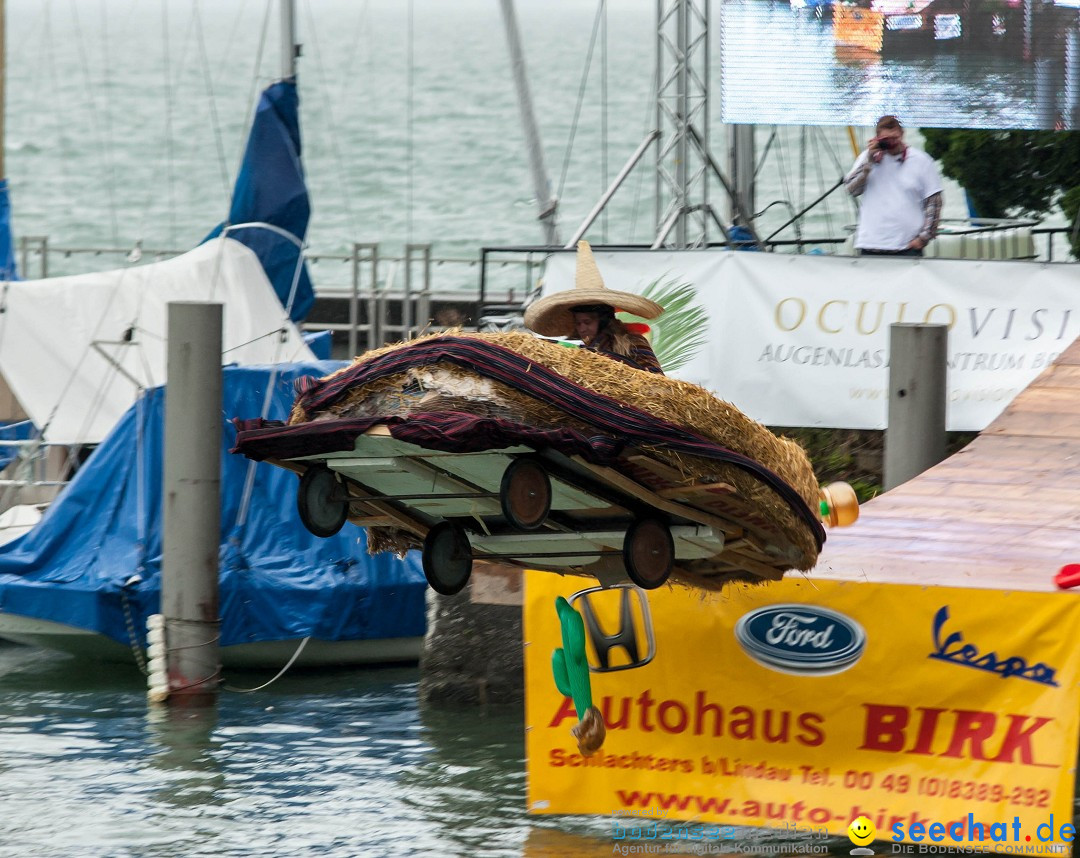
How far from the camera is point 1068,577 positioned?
325 inches

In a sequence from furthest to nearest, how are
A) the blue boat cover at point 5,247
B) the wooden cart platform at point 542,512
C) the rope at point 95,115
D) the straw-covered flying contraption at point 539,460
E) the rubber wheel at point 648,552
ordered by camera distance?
the rope at point 95,115
the blue boat cover at point 5,247
the rubber wheel at point 648,552
the wooden cart platform at point 542,512
the straw-covered flying contraption at point 539,460

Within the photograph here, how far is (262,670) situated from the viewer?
14258 mm

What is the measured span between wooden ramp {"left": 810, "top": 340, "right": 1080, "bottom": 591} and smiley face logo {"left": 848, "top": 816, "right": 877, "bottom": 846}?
116 cm

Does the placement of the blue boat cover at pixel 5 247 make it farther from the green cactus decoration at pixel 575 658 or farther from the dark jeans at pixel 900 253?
the green cactus decoration at pixel 575 658

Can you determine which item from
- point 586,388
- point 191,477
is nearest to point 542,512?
point 586,388

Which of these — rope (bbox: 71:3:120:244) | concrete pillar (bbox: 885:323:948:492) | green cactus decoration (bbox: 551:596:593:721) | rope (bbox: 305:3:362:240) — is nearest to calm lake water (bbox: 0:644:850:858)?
green cactus decoration (bbox: 551:596:593:721)

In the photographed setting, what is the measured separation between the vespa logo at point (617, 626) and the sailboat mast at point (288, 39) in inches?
390

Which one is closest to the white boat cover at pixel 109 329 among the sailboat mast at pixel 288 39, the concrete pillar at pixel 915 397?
the sailboat mast at pixel 288 39

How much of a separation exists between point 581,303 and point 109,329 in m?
9.28

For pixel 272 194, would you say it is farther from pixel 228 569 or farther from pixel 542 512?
pixel 542 512

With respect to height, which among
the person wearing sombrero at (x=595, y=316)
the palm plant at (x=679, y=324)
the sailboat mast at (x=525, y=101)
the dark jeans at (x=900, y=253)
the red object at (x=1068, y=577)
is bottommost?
the red object at (x=1068, y=577)

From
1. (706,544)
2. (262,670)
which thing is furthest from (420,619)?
(706,544)

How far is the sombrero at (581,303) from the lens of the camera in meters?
8.16

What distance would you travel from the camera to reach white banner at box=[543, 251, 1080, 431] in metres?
12.5
